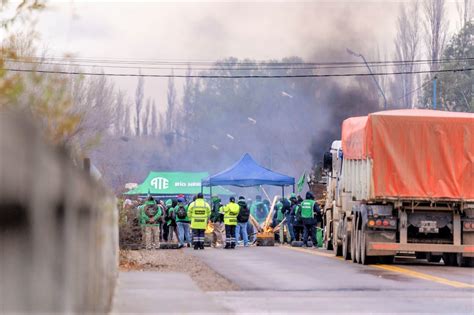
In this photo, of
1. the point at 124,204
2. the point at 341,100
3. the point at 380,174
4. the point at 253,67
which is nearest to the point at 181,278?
the point at 380,174

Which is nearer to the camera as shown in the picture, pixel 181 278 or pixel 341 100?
pixel 181 278

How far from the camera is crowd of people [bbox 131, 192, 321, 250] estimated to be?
1287 inches

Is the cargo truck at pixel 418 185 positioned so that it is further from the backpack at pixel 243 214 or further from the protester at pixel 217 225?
the protester at pixel 217 225

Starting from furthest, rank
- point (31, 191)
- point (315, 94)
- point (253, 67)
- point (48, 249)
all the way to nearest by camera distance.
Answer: point (253, 67)
point (315, 94)
point (48, 249)
point (31, 191)

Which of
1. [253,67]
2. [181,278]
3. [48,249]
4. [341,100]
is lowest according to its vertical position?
[181,278]

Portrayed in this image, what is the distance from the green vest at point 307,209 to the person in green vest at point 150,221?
5.10m

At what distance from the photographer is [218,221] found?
37156 millimetres

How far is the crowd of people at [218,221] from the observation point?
3269cm

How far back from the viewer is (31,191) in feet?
9.68

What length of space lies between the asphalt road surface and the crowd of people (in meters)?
8.50

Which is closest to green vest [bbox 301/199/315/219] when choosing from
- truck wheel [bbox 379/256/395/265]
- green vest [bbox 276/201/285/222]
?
green vest [bbox 276/201/285/222]

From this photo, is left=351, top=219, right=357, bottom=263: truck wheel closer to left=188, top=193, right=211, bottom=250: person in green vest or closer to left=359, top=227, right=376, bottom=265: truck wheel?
left=359, top=227, right=376, bottom=265: truck wheel

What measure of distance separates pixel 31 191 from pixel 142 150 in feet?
392

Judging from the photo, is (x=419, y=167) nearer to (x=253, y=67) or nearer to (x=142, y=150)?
(x=253, y=67)
